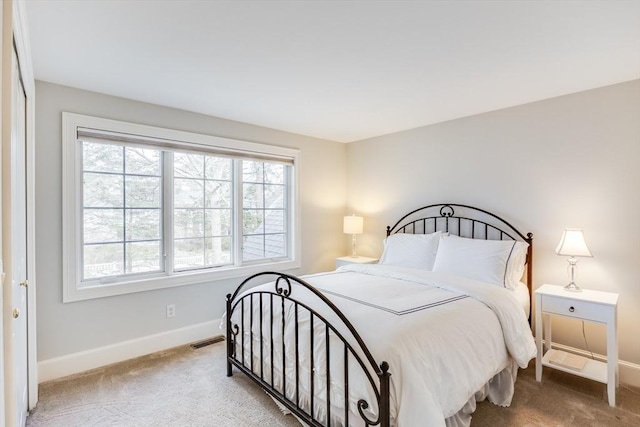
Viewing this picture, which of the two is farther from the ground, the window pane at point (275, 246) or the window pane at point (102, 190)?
the window pane at point (102, 190)

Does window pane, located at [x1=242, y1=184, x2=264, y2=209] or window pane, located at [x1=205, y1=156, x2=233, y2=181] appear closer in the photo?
window pane, located at [x1=205, y1=156, x2=233, y2=181]

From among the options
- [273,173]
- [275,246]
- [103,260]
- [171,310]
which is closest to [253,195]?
[273,173]

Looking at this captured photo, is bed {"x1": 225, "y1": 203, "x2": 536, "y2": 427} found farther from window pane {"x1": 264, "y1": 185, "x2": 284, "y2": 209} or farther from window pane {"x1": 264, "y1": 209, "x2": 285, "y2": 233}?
window pane {"x1": 264, "y1": 185, "x2": 284, "y2": 209}

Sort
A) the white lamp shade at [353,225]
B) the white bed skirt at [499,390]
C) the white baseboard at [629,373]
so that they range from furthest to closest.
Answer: the white lamp shade at [353,225] < the white baseboard at [629,373] < the white bed skirt at [499,390]

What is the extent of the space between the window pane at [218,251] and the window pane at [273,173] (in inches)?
34.2

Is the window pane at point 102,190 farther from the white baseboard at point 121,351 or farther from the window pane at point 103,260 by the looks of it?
the white baseboard at point 121,351

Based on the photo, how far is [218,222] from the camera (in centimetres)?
359

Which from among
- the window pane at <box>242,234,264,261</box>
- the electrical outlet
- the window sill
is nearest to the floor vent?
the electrical outlet

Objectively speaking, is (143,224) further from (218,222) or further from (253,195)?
(253,195)

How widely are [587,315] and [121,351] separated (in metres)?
3.67

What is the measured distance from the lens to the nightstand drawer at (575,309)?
230 centimetres

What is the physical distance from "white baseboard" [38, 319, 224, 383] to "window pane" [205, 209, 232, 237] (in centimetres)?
92

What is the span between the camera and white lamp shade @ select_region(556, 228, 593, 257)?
8.23 feet

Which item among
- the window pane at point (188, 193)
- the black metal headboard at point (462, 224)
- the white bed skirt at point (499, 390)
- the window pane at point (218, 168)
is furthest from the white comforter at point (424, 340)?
the window pane at point (218, 168)
